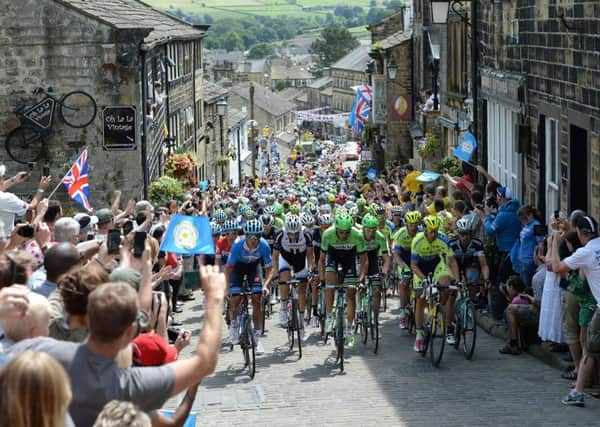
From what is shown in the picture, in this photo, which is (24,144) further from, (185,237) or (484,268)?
(185,237)

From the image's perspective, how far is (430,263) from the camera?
51.6 feet

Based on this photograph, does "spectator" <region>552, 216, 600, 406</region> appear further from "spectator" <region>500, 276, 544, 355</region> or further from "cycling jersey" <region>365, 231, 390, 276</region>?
"cycling jersey" <region>365, 231, 390, 276</region>

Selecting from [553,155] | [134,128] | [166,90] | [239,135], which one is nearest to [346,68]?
[239,135]

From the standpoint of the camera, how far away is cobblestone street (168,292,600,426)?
12.1m

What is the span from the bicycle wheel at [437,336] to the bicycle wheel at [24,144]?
18.1m

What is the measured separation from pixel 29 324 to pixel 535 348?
9689 mm

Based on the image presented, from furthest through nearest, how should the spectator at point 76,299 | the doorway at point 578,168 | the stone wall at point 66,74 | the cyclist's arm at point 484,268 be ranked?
the stone wall at point 66,74
the doorway at point 578,168
the cyclist's arm at point 484,268
the spectator at point 76,299

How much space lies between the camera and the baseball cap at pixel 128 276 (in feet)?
25.2

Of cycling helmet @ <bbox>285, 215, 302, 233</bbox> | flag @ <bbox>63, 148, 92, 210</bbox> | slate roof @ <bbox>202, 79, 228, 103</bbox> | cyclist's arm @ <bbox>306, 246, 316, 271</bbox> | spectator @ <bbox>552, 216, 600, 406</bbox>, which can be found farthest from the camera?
slate roof @ <bbox>202, 79, 228, 103</bbox>

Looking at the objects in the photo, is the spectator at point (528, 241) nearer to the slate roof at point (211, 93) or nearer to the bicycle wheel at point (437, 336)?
the bicycle wheel at point (437, 336)

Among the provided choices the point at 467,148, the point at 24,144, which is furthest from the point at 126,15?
the point at 467,148

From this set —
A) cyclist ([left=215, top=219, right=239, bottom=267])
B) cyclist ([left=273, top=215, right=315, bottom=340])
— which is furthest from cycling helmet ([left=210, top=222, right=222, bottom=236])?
cyclist ([left=273, top=215, right=315, bottom=340])

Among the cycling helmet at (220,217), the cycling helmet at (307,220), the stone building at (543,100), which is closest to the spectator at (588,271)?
the stone building at (543,100)

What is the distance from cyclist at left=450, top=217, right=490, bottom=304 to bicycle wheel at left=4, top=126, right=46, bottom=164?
56.2 ft
